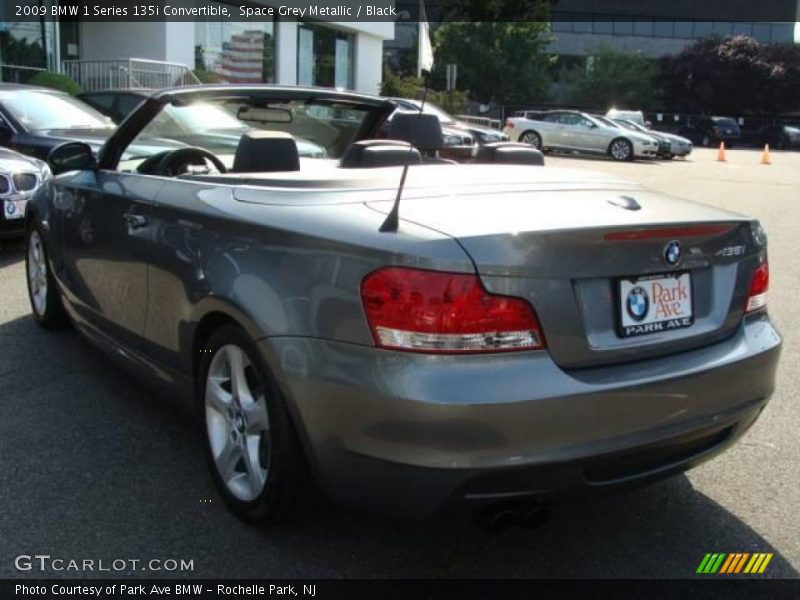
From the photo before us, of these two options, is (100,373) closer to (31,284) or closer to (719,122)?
(31,284)

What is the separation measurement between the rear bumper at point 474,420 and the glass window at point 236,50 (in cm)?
2224

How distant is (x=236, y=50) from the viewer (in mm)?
25609

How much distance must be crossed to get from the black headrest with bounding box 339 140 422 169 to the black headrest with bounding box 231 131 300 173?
9.1 inches

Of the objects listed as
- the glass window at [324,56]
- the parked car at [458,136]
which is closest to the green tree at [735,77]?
the glass window at [324,56]

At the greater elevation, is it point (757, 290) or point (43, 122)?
point (43, 122)

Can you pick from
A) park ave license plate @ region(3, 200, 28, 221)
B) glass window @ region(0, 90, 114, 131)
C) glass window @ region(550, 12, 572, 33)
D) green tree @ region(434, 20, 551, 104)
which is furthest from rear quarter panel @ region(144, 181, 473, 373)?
glass window @ region(550, 12, 572, 33)

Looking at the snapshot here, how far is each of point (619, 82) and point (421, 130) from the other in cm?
5561

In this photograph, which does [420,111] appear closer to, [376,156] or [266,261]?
[266,261]

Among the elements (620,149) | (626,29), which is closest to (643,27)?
(626,29)

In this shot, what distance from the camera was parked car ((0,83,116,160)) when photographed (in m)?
9.52

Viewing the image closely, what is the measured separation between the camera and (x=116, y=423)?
3834 millimetres

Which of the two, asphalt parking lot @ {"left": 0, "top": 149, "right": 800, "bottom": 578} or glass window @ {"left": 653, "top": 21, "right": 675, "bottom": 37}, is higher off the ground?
glass window @ {"left": 653, "top": 21, "right": 675, "bottom": 37}

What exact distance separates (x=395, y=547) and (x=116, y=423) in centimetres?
160

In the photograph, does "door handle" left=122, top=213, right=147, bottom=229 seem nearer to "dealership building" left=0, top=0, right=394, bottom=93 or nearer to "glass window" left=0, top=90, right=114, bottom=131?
"glass window" left=0, top=90, right=114, bottom=131
